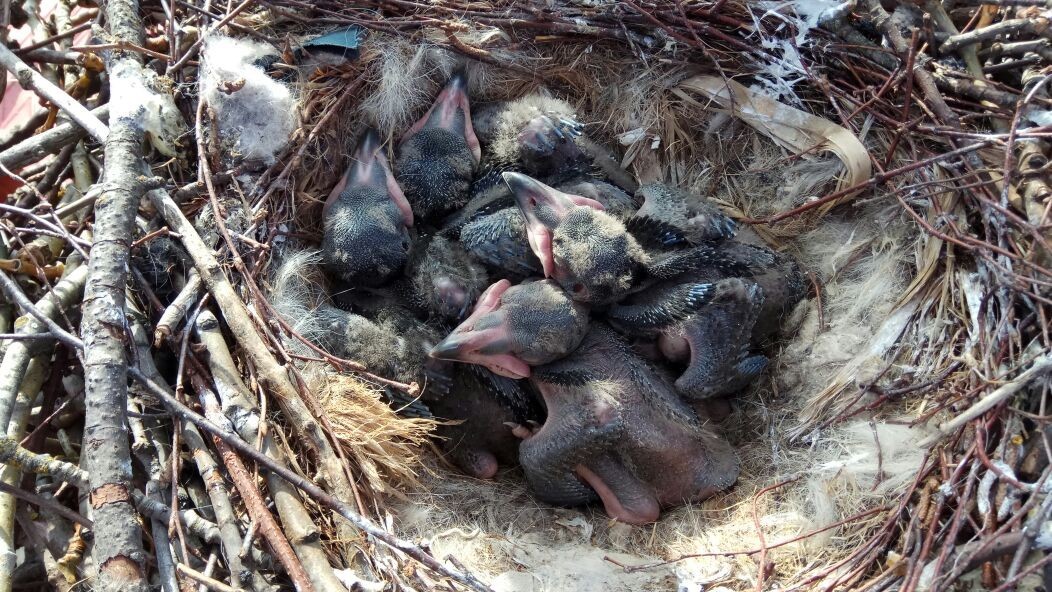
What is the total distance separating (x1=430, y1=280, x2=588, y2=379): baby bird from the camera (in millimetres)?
2088

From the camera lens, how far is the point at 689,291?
7.23 ft

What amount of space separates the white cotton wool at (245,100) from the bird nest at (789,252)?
2cm

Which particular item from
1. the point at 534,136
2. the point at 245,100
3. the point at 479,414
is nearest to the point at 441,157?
the point at 534,136

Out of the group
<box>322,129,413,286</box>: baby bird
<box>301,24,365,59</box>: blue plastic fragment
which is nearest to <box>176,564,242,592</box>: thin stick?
<box>322,129,413,286</box>: baby bird

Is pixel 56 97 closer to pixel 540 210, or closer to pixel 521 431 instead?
pixel 540 210

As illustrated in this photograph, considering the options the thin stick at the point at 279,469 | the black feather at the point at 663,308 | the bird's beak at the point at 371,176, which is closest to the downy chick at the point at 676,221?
the black feather at the point at 663,308

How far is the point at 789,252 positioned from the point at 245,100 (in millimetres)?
1764

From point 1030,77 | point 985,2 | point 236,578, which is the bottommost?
point 236,578

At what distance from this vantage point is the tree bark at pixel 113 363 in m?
1.45

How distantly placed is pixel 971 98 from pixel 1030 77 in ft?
0.51

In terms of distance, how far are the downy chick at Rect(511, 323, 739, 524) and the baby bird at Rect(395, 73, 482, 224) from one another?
→ 680mm

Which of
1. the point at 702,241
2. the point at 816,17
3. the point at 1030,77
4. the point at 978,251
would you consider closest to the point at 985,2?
the point at 1030,77

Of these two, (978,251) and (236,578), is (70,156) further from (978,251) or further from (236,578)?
(978,251)

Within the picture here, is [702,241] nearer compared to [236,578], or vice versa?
[236,578]
